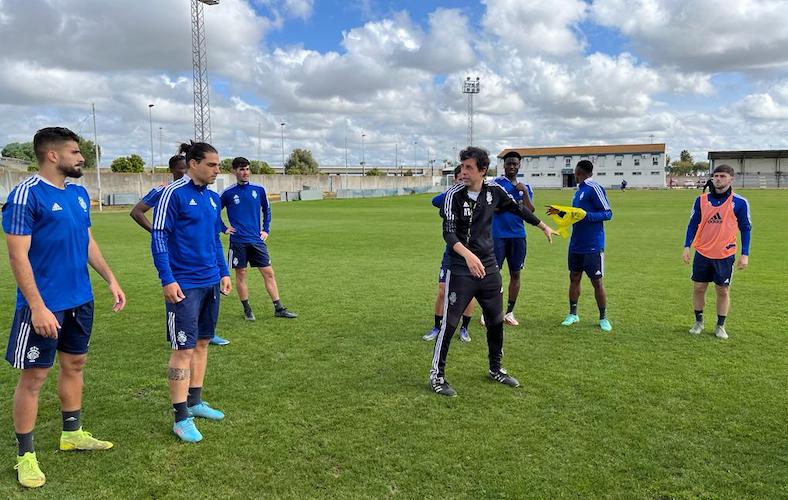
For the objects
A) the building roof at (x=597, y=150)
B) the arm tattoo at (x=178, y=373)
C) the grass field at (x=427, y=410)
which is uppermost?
the building roof at (x=597, y=150)

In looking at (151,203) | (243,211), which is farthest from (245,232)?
(151,203)

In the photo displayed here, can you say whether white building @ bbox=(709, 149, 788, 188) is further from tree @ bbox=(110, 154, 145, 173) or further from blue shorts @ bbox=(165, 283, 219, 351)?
blue shorts @ bbox=(165, 283, 219, 351)

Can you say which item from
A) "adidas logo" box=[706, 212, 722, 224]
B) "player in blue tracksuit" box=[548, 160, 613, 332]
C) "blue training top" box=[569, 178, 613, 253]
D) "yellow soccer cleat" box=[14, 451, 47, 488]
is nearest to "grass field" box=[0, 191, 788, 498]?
"yellow soccer cleat" box=[14, 451, 47, 488]

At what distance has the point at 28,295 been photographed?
3309 mm

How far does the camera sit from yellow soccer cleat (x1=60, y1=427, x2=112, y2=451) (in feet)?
12.7

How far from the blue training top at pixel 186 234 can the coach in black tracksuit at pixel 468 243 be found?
2.05 m

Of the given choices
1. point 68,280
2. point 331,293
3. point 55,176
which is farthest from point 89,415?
point 331,293

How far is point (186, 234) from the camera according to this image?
4211mm

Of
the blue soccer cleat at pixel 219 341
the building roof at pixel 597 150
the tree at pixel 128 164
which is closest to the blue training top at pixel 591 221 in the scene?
the blue soccer cleat at pixel 219 341

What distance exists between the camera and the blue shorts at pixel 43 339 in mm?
3422

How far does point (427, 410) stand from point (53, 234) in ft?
10.2

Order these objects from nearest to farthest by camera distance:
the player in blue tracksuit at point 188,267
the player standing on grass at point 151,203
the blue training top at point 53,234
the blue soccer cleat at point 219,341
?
1. the blue training top at point 53,234
2. the player in blue tracksuit at point 188,267
3. the player standing on grass at point 151,203
4. the blue soccer cleat at point 219,341

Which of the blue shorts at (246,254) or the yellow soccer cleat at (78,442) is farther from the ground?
the blue shorts at (246,254)

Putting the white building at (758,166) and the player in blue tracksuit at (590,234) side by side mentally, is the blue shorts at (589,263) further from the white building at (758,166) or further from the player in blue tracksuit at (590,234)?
the white building at (758,166)
